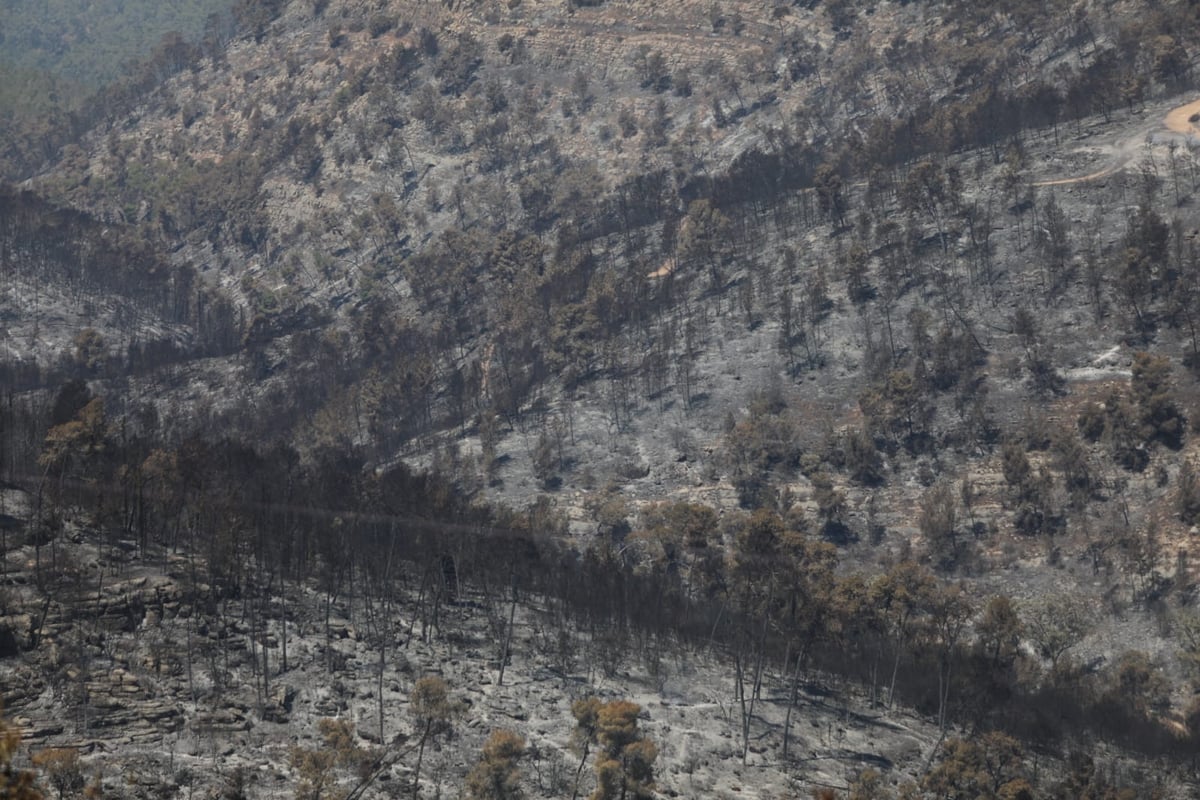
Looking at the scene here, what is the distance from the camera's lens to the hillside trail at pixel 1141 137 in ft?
609

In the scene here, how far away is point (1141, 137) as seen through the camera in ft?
620

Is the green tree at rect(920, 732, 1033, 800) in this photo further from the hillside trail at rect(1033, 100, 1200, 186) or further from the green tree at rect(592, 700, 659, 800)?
the hillside trail at rect(1033, 100, 1200, 186)

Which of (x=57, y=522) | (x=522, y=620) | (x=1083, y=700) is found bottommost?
(x=1083, y=700)

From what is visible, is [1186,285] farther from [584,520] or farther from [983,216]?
[584,520]

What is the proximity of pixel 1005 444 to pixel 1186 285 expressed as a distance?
2977cm

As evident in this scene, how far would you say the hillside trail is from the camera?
186 m

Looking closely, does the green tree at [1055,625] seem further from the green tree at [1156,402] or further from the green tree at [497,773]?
the green tree at [497,773]

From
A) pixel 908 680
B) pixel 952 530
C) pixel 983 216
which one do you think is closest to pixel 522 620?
pixel 908 680

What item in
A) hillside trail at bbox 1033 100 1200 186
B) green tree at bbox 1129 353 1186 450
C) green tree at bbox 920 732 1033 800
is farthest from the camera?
hillside trail at bbox 1033 100 1200 186

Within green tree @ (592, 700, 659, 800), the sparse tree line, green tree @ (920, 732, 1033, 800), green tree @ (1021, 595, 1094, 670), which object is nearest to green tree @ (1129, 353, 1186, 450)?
the sparse tree line

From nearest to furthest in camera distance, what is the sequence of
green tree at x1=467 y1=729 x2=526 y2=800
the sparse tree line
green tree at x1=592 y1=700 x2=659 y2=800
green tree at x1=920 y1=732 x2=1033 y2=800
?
green tree at x1=467 y1=729 x2=526 y2=800 → green tree at x1=592 y1=700 x2=659 y2=800 → green tree at x1=920 y1=732 x2=1033 y2=800 → the sparse tree line

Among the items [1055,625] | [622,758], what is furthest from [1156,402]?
[622,758]

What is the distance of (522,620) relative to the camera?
111 m

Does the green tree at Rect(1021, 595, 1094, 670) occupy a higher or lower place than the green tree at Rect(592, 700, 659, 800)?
lower
